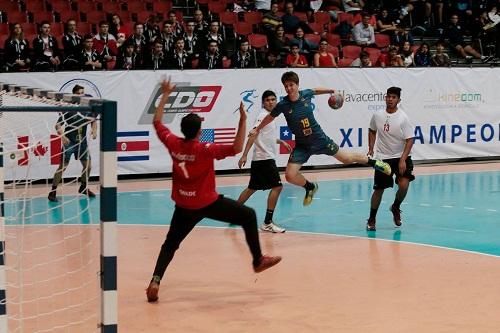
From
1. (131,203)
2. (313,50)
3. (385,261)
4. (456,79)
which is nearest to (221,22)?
(313,50)

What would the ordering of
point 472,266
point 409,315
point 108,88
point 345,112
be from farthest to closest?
point 345,112, point 108,88, point 472,266, point 409,315

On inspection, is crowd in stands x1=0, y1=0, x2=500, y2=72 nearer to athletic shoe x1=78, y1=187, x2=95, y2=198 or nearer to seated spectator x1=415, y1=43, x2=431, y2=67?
seated spectator x1=415, y1=43, x2=431, y2=67

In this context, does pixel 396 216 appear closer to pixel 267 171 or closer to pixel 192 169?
pixel 267 171

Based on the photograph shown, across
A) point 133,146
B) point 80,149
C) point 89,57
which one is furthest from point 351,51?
point 80,149

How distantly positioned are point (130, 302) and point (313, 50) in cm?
1363

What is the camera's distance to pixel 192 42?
20156 mm

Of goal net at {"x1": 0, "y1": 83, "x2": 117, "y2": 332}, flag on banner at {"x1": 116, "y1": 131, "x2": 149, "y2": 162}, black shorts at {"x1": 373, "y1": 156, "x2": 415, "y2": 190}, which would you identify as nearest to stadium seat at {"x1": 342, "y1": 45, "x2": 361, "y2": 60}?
flag on banner at {"x1": 116, "y1": 131, "x2": 149, "y2": 162}

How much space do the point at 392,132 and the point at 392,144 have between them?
19 centimetres

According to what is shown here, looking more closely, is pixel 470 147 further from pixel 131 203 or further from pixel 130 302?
pixel 130 302

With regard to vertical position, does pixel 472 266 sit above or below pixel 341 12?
below

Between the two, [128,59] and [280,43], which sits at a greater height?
[280,43]

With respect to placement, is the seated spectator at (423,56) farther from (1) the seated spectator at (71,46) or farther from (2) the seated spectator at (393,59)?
(1) the seated spectator at (71,46)

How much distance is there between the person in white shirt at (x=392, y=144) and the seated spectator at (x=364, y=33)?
33.4ft

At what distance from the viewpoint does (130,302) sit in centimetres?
943
